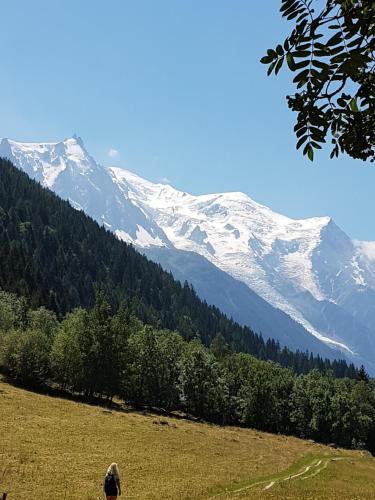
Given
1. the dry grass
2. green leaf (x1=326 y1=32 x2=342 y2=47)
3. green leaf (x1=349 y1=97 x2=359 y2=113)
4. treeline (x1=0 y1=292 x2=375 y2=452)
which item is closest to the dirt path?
the dry grass

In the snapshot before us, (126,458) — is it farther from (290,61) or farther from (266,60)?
(290,61)

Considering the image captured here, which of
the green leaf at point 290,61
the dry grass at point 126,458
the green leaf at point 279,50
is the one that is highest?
the green leaf at point 279,50

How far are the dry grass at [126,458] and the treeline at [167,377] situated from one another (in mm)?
13488

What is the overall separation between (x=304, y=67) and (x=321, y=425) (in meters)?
120

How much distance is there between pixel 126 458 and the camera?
41.9 m

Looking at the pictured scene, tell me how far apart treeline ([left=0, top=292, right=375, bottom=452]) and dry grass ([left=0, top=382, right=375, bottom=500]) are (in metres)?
13.5

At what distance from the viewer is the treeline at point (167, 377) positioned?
82562mm

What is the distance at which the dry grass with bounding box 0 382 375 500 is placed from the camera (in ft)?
103

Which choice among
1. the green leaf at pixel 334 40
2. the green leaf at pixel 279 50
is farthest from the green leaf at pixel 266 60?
the green leaf at pixel 334 40

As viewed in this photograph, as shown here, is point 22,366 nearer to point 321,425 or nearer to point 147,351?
point 147,351

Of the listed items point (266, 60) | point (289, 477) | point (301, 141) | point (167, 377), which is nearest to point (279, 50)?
point (266, 60)

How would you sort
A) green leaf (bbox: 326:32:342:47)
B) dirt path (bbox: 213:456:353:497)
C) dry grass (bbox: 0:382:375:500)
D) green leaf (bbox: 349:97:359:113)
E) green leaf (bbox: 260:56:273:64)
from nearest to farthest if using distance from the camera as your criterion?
green leaf (bbox: 326:32:342:47) → green leaf (bbox: 260:56:273:64) → green leaf (bbox: 349:97:359:113) → dry grass (bbox: 0:382:375:500) → dirt path (bbox: 213:456:353:497)

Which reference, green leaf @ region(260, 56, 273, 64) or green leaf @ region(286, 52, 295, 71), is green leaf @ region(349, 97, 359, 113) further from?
green leaf @ region(260, 56, 273, 64)

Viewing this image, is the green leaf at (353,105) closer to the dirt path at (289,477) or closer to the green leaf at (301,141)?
the green leaf at (301,141)
